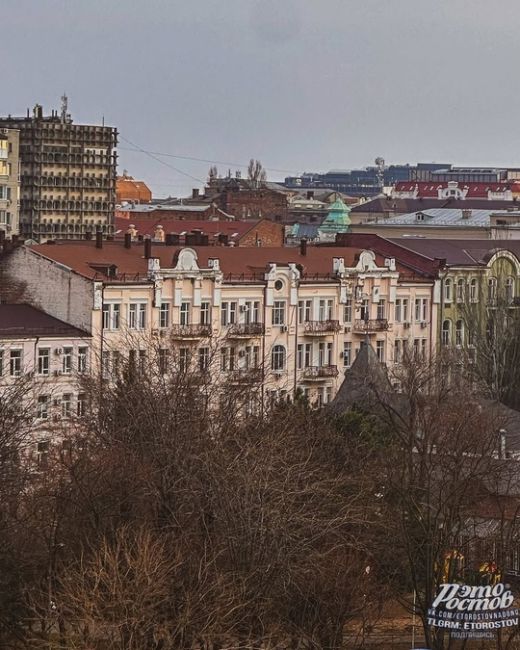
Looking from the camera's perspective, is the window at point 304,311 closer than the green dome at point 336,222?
Yes

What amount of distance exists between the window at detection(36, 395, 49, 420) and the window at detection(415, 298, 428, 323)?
24.7 meters

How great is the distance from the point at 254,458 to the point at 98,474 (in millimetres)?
3966

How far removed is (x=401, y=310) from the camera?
9044cm

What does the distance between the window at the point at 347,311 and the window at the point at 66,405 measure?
17.8 meters

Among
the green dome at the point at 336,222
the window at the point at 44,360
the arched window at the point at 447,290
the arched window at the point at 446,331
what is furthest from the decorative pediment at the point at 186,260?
the green dome at the point at 336,222

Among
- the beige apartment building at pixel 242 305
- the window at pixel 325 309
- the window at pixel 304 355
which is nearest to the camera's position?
→ the beige apartment building at pixel 242 305

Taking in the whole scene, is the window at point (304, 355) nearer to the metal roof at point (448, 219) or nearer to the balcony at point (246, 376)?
the balcony at point (246, 376)

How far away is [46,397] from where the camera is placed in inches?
2805

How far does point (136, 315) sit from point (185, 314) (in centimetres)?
272

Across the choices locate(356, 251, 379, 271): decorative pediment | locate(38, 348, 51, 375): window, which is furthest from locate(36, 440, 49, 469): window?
locate(356, 251, 379, 271): decorative pediment

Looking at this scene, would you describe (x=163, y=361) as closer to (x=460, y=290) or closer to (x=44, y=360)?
(x=44, y=360)

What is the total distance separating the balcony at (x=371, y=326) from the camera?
287ft

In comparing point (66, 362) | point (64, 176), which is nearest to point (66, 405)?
point (66, 362)

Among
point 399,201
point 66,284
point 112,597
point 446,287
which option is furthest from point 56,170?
point 112,597
